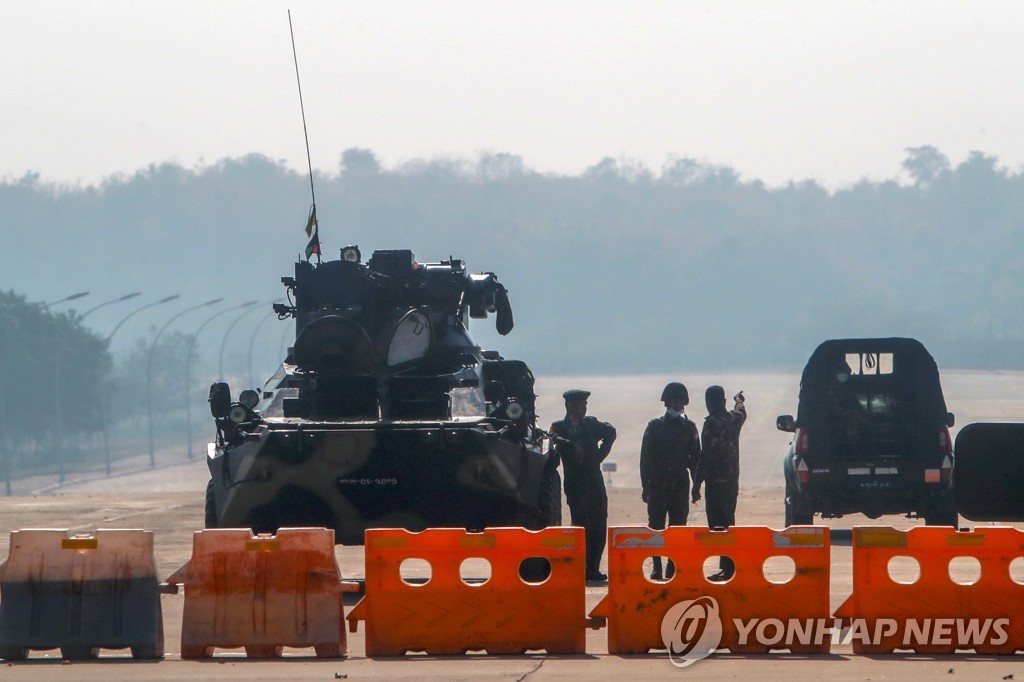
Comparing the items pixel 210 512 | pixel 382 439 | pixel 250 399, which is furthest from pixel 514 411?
pixel 210 512

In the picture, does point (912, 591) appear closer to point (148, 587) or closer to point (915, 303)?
point (148, 587)

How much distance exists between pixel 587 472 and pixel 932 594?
15.5 feet

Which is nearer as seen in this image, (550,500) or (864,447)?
(550,500)

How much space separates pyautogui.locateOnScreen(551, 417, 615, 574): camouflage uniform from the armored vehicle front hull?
112 centimetres

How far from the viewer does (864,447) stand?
770 inches

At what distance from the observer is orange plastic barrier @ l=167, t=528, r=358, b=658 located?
10.3m

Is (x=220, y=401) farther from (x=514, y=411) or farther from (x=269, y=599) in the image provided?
(x=269, y=599)

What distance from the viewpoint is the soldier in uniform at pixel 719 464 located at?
13961mm

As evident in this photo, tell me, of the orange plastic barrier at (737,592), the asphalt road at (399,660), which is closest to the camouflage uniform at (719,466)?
the asphalt road at (399,660)

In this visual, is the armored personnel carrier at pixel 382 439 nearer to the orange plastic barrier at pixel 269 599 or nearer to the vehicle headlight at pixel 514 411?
the vehicle headlight at pixel 514 411

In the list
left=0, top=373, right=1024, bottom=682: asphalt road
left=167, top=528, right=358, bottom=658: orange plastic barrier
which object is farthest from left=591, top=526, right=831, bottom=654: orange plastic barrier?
left=167, top=528, right=358, bottom=658: orange plastic barrier

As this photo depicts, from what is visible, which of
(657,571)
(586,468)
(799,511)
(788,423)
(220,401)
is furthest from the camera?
(788,423)

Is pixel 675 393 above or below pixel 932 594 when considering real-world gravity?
above

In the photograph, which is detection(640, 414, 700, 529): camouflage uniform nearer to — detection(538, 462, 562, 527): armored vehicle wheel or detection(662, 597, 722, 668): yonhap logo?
detection(538, 462, 562, 527): armored vehicle wheel
